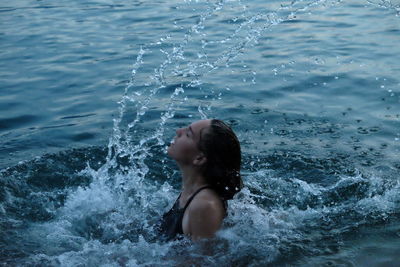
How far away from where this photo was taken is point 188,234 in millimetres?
4961

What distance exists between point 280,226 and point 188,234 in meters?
0.96

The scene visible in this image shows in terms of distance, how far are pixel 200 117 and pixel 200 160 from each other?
337 centimetres

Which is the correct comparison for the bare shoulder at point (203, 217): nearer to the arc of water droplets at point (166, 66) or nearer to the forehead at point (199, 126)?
the forehead at point (199, 126)

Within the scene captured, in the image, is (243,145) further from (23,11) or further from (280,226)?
(23,11)

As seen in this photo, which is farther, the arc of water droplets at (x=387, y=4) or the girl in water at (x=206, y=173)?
the arc of water droplets at (x=387, y=4)

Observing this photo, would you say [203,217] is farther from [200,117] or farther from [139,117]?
[139,117]

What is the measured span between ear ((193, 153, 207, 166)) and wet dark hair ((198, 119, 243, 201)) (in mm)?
23

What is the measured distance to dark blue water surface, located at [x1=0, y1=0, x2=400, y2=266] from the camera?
214 inches

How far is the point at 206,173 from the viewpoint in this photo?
16.6 feet

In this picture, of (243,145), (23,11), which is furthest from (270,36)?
(23,11)

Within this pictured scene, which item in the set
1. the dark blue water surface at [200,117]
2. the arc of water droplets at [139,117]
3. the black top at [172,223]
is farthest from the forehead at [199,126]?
the arc of water droplets at [139,117]

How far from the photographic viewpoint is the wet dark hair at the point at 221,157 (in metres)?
4.96

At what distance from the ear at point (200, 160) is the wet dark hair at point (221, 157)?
0.08 ft

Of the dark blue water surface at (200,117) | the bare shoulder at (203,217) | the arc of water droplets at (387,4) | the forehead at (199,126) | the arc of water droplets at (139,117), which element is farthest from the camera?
the arc of water droplets at (387,4)
